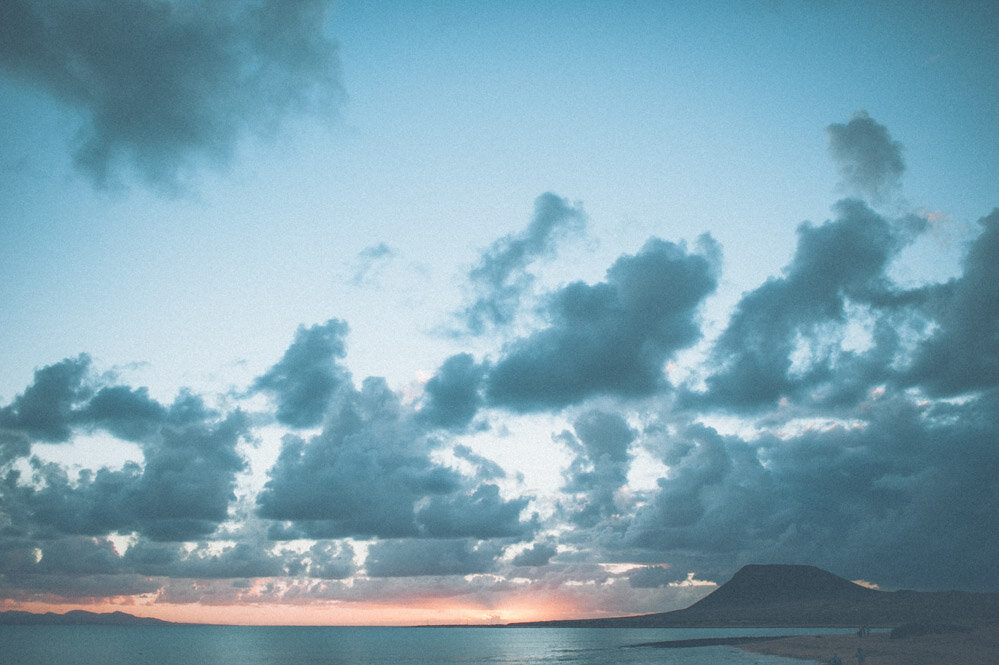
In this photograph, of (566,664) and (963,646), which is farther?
(566,664)

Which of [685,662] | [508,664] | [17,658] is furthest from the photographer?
[17,658]

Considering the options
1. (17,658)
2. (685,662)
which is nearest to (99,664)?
(17,658)

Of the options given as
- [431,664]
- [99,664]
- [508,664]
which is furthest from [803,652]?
[99,664]

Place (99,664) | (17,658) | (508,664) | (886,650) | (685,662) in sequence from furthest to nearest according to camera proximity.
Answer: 1. (17,658)
2. (99,664)
3. (508,664)
4. (685,662)
5. (886,650)

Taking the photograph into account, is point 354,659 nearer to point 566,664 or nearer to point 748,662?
point 566,664

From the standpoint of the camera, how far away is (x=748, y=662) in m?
124

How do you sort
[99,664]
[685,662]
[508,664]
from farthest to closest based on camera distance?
[99,664] → [508,664] → [685,662]

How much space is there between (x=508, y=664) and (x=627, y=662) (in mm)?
27216

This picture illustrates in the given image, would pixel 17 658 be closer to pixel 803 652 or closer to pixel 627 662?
pixel 627 662

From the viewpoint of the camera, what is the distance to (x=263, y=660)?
170 m

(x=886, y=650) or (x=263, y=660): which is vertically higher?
(x=886, y=650)

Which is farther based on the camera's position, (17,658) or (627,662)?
(17,658)

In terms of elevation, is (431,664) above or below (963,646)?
below

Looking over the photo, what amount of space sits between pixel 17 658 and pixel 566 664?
515 ft
